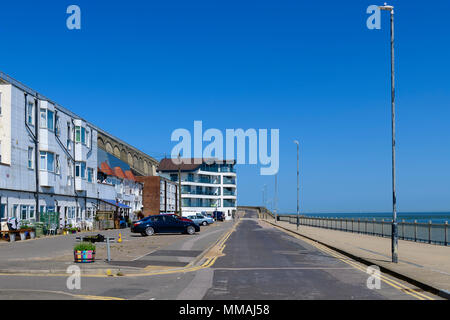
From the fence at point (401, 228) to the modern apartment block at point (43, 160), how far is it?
2536 cm

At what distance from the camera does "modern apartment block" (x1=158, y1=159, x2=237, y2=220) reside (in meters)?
131

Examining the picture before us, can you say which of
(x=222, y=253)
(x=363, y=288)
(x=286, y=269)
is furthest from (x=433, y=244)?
(x=363, y=288)

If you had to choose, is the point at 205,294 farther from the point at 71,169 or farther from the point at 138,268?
the point at 71,169

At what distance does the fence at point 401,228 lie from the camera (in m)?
29.1

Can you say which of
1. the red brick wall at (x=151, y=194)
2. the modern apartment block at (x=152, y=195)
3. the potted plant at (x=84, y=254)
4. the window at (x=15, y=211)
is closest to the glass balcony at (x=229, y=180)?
the modern apartment block at (x=152, y=195)

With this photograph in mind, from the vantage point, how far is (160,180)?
8619 centimetres

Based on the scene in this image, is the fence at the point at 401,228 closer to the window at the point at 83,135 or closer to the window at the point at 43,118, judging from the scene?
the window at the point at 83,135

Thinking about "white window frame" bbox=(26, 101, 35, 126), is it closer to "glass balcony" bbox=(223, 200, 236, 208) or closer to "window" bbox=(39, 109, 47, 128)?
"window" bbox=(39, 109, 47, 128)

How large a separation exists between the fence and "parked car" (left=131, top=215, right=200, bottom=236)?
45.4 ft

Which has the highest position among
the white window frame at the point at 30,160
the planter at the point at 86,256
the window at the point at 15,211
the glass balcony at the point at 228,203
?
the white window frame at the point at 30,160

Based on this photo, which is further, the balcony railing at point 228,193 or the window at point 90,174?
the balcony railing at point 228,193

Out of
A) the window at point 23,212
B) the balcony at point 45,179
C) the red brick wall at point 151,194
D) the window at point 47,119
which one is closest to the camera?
the window at point 23,212

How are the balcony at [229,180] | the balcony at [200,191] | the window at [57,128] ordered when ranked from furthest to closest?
the balcony at [229,180]
the balcony at [200,191]
the window at [57,128]

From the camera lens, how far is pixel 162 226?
41156 mm
